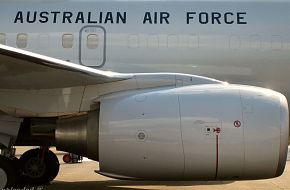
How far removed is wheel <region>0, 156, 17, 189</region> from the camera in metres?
6.25

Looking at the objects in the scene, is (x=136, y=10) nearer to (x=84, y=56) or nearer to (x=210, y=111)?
(x=84, y=56)

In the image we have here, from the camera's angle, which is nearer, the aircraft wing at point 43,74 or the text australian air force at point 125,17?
the aircraft wing at point 43,74

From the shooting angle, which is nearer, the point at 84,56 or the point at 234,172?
the point at 234,172

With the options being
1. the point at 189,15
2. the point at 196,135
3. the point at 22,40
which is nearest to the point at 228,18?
the point at 189,15

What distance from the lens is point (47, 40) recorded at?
7.19 m

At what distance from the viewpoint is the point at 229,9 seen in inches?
283

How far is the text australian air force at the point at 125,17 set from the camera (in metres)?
7.12

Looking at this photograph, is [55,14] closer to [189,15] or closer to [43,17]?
[43,17]

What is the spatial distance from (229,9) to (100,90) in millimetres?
2572

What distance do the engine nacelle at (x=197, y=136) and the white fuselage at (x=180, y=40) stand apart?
144 centimetres

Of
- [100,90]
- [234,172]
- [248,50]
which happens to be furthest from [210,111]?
[248,50]

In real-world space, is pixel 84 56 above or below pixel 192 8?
below

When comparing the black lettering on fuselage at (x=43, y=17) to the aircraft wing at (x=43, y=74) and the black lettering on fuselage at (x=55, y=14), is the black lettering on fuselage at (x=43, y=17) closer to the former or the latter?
the black lettering on fuselage at (x=55, y=14)

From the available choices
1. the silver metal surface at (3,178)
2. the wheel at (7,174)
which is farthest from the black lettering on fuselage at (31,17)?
the silver metal surface at (3,178)
